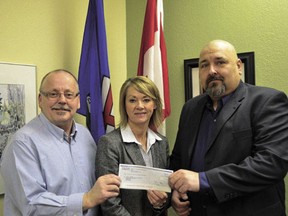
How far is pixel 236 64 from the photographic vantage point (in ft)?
5.41

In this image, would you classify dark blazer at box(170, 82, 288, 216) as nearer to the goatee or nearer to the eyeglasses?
the goatee

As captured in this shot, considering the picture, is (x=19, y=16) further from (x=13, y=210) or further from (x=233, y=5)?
(x=233, y=5)

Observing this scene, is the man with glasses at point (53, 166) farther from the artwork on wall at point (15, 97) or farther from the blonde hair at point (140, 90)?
the artwork on wall at point (15, 97)

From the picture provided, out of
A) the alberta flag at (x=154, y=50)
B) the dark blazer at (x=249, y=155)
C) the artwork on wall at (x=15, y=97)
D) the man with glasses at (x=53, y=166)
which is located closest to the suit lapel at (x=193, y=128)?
the dark blazer at (x=249, y=155)

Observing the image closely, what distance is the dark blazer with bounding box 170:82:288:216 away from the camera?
1412 mm

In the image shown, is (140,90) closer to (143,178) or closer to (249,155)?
(143,178)

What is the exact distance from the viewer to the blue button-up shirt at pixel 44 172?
138 cm

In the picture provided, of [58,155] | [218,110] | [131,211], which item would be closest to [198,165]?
[218,110]

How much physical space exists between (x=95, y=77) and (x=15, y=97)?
1.76 ft

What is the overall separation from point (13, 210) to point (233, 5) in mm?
1964

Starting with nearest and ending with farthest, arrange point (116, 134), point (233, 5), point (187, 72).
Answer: point (116, 134), point (233, 5), point (187, 72)

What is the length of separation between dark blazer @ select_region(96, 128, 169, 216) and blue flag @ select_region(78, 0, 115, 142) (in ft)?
1.68

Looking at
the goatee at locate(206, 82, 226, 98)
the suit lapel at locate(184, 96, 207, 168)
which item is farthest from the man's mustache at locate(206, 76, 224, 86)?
the suit lapel at locate(184, 96, 207, 168)

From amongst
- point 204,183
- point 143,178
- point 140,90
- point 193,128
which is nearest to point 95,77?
point 140,90
